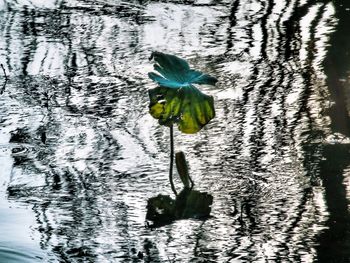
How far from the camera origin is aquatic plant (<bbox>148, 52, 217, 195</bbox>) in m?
3.24

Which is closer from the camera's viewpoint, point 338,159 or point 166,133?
point 338,159

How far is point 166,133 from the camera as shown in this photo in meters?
3.63

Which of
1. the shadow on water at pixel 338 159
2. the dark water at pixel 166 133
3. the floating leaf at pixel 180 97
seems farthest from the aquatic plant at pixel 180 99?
the shadow on water at pixel 338 159

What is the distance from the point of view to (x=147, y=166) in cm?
335

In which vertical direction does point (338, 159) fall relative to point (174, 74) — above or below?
below

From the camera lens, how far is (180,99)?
327 cm

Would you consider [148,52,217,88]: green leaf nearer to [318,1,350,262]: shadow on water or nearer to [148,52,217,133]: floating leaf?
[148,52,217,133]: floating leaf

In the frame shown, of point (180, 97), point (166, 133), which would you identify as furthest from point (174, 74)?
point (166, 133)

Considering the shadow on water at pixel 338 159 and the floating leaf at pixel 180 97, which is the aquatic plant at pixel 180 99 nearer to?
the floating leaf at pixel 180 97

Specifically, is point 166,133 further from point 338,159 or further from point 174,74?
point 338,159

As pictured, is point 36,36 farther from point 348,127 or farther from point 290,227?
point 290,227

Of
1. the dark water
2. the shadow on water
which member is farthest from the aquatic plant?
the shadow on water

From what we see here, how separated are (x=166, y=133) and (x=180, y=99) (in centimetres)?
38

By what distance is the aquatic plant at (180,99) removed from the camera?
3242mm
